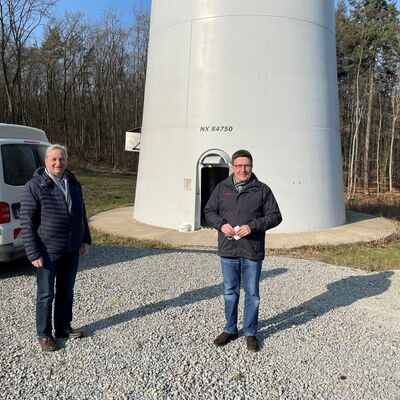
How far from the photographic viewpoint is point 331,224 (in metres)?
12.2

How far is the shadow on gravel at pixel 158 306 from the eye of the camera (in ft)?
15.5

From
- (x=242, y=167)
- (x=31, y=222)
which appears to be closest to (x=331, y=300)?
(x=242, y=167)

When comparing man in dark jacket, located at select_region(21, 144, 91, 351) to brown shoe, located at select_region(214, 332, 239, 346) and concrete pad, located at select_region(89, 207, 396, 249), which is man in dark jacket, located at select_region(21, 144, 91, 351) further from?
concrete pad, located at select_region(89, 207, 396, 249)

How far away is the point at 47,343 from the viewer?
405 centimetres

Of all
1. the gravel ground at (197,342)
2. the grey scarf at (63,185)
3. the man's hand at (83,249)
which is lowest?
the gravel ground at (197,342)

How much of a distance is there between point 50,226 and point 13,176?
8.96ft

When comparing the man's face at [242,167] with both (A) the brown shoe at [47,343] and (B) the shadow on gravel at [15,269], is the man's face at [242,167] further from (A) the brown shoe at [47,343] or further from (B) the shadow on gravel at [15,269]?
(B) the shadow on gravel at [15,269]

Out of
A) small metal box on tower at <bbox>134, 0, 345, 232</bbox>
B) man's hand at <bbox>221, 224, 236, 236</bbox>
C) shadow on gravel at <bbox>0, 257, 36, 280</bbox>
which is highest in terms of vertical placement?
small metal box on tower at <bbox>134, 0, 345, 232</bbox>

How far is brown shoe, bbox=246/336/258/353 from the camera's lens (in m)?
4.16

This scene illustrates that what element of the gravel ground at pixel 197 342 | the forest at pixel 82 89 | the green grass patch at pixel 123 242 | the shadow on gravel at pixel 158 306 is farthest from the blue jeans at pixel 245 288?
the forest at pixel 82 89

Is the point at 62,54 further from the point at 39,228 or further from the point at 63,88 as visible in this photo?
the point at 39,228

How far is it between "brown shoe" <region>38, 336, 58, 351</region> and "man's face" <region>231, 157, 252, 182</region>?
234 cm

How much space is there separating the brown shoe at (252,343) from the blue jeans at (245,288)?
1.5 inches

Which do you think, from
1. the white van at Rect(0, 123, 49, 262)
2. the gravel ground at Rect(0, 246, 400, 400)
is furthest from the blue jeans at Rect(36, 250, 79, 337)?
the white van at Rect(0, 123, 49, 262)
